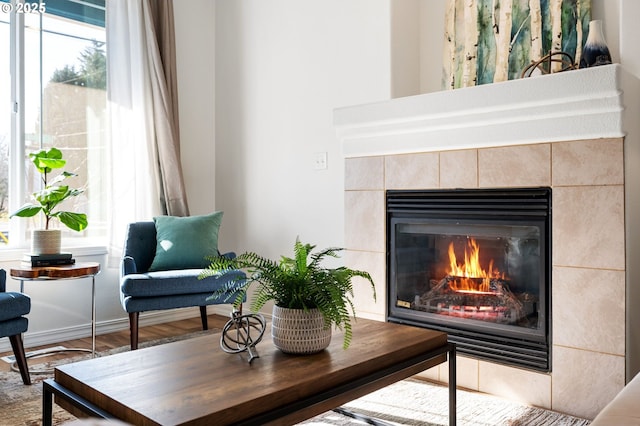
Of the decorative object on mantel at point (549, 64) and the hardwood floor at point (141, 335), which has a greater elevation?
the decorative object on mantel at point (549, 64)

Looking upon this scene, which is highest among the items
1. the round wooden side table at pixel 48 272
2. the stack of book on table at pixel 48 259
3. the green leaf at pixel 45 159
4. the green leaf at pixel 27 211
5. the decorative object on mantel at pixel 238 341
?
the green leaf at pixel 45 159

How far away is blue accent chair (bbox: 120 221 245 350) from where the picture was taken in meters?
3.09

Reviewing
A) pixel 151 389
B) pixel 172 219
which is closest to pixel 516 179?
pixel 151 389

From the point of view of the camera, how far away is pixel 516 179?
7.99 feet

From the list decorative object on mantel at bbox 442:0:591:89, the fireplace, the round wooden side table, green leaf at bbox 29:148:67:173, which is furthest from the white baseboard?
decorative object on mantel at bbox 442:0:591:89

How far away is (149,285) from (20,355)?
0.74m

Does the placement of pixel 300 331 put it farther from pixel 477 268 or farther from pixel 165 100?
pixel 165 100

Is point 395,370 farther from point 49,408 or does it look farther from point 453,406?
point 49,408

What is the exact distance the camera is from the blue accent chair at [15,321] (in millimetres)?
2498

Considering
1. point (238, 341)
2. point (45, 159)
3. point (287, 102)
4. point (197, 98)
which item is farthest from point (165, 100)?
point (238, 341)

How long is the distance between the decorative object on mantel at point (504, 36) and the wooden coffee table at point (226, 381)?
1.80 meters

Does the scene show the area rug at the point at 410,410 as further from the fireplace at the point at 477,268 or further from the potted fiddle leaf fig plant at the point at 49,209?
the potted fiddle leaf fig plant at the point at 49,209

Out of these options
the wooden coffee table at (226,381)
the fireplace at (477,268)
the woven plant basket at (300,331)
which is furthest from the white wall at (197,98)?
the woven plant basket at (300,331)

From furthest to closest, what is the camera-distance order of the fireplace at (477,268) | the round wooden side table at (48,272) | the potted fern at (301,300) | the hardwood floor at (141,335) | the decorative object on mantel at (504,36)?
the hardwood floor at (141,335)
the round wooden side table at (48,272)
the decorative object on mantel at (504,36)
the fireplace at (477,268)
the potted fern at (301,300)
